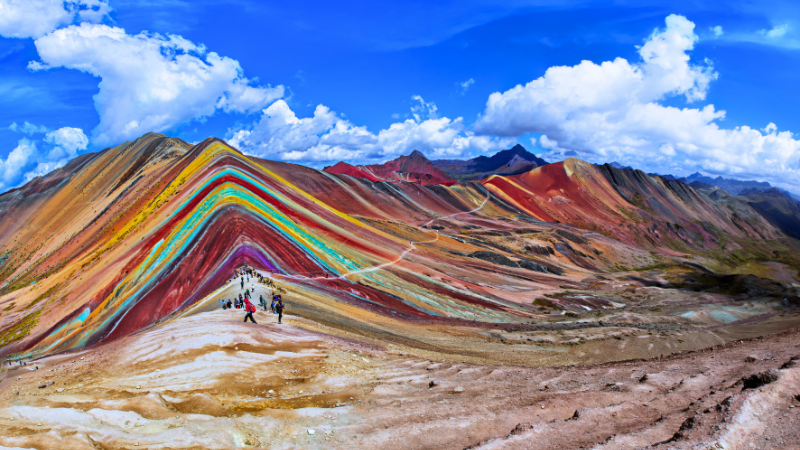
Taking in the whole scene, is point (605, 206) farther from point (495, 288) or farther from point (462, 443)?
point (462, 443)

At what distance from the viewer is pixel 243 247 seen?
108 feet

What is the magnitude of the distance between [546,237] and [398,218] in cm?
3076

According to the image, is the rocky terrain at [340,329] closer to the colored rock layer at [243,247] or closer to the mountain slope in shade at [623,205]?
the colored rock layer at [243,247]

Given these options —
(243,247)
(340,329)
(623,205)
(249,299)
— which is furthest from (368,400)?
(623,205)

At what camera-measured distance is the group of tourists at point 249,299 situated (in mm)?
19528

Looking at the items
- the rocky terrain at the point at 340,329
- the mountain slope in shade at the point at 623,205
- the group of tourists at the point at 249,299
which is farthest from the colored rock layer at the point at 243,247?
the mountain slope in shade at the point at 623,205

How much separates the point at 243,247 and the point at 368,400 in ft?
79.7

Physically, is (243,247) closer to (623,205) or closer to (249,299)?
(249,299)

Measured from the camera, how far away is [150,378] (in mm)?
12914

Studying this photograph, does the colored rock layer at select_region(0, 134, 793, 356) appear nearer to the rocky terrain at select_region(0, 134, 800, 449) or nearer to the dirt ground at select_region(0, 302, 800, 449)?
the rocky terrain at select_region(0, 134, 800, 449)

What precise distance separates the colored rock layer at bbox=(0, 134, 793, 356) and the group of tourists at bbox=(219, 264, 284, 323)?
150 cm

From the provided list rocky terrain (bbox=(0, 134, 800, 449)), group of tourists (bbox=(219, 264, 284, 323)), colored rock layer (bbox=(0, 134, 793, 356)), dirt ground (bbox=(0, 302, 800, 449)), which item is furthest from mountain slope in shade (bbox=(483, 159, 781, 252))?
dirt ground (bbox=(0, 302, 800, 449))

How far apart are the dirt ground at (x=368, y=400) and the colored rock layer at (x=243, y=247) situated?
9211 mm

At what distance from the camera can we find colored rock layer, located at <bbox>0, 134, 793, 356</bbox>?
1184 inches
